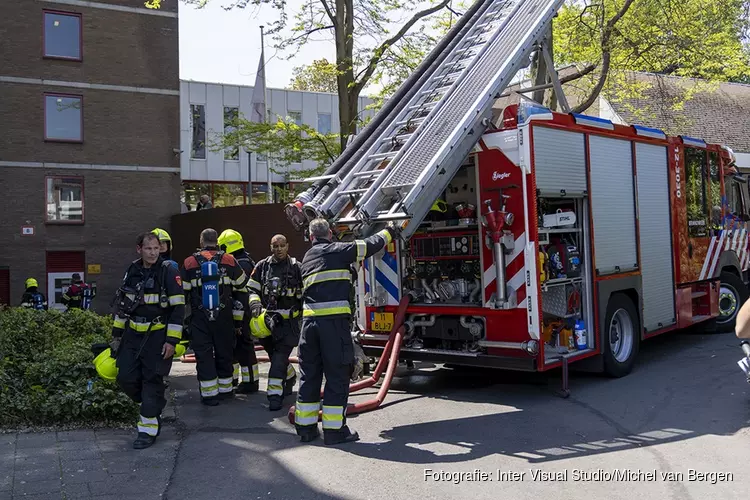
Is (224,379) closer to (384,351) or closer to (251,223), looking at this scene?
(384,351)

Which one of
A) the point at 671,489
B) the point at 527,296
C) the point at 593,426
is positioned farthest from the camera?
the point at 527,296

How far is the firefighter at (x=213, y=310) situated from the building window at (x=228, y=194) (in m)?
22.3

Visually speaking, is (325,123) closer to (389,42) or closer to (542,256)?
(389,42)

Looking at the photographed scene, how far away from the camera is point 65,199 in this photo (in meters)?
21.6

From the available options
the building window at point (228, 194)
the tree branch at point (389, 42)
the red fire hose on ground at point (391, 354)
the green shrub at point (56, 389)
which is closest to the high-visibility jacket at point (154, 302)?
the green shrub at point (56, 389)

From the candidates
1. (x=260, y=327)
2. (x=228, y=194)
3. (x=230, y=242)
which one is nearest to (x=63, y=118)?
(x=228, y=194)

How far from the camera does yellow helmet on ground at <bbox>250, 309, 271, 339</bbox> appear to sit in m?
7.16

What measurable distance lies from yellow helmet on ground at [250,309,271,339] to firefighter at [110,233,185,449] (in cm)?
126

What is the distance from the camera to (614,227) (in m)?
7.93

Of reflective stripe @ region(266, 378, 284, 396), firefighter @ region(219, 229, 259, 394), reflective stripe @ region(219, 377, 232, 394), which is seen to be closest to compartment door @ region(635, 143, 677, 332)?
reflective stripe @ region(266, 378, 284, 396)

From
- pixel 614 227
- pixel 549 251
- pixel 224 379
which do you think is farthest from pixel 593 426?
pixel 224 379

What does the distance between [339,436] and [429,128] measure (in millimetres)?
3244

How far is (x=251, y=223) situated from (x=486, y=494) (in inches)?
470

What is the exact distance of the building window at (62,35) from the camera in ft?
70.9
